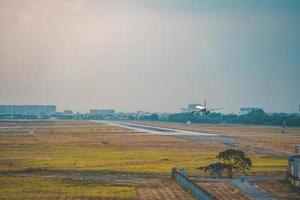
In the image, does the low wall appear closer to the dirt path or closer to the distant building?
the dirt path

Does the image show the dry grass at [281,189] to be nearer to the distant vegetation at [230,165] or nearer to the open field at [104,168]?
the distant vegetation at [230,165]

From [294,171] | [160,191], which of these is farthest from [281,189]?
[160,191]

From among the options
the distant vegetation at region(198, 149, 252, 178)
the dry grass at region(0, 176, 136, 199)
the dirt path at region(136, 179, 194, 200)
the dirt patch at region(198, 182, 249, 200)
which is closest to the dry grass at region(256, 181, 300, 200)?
the dirt patch at region(198, 182, 249, 200)

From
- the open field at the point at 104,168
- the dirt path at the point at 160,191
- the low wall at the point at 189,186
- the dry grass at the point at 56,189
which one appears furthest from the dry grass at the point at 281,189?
the dry grass at the point at 56,189

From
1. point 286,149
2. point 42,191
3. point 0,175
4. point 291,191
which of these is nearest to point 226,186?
point 291,191

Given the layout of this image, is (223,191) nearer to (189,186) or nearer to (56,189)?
(189,186)

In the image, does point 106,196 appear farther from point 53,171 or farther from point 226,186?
point 53,171
